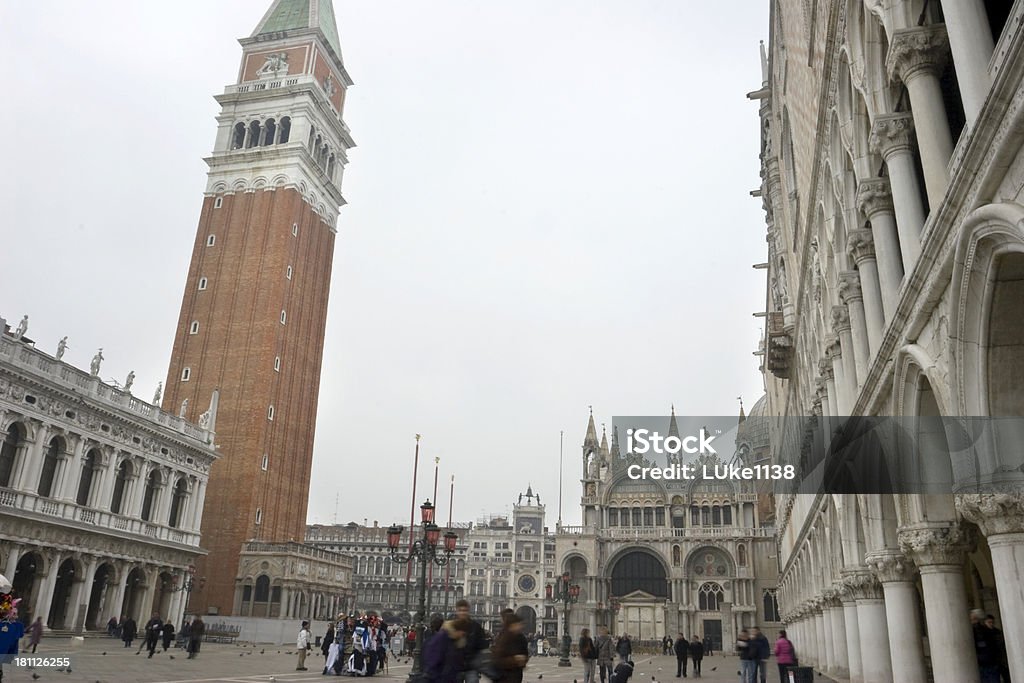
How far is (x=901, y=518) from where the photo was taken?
10289 millimetres

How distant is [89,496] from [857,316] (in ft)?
102

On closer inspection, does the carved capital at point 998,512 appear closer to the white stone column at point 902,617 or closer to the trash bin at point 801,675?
the white stone column at point 902,617

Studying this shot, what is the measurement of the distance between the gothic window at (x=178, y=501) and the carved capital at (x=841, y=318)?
3451cm

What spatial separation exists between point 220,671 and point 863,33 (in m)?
17.9

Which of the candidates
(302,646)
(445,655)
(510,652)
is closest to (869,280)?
(510,652)

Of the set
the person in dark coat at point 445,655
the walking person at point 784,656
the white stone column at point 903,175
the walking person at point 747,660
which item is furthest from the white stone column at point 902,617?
the person in dark coat at point 445,655

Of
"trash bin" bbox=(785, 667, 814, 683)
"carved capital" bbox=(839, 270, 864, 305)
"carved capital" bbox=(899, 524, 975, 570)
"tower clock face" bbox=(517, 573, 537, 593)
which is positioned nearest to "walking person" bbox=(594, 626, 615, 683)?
"trash bin" bbox=(785, 667, 814, 683)

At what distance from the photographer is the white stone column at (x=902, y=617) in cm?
1125

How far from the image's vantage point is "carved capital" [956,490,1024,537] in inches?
258

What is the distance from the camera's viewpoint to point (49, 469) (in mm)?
30266

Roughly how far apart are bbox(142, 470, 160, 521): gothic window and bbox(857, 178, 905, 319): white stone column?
34546 mm

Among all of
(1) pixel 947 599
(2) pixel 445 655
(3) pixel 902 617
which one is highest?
(1) pixel 947 599

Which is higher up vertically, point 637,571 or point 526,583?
point 637,571

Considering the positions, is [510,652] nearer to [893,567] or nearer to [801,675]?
[801,675]
